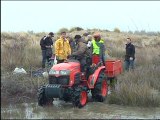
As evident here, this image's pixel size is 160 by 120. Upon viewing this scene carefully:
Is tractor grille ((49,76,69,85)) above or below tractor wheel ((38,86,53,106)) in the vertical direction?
above

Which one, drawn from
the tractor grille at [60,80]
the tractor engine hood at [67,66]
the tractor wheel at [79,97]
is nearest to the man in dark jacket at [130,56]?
the tractor engine hood at [67,66]

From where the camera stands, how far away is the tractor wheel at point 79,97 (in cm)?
1305

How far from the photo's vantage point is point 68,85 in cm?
1329

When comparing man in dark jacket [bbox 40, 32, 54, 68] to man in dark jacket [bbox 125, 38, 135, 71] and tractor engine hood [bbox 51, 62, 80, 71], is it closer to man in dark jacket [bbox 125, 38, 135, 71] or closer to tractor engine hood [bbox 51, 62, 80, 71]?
man in dark jacket [bbox 125, 38, 135, 71]

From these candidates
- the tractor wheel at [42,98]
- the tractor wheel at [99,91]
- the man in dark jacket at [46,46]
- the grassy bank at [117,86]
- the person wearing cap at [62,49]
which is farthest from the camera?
the man in dark jacket at [46,46]

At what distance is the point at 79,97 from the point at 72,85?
462mm

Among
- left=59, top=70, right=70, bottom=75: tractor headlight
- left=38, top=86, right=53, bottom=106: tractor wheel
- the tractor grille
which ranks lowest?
left=38, top=86, right=53, bottom=106: tractor wheel

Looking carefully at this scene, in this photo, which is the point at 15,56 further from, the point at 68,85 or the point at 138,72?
the point at 68,85

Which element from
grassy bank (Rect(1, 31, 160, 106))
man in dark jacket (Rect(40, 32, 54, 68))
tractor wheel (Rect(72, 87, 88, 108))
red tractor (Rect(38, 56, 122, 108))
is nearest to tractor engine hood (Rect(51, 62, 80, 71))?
red tractor (Rect(38, 56, 122, 108))

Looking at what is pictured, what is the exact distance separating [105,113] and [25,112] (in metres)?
2.17

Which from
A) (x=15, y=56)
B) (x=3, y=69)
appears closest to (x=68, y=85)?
(x=3, y=69)

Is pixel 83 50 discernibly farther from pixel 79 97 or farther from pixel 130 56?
pixel 130 56

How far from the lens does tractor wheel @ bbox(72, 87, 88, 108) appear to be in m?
13.0

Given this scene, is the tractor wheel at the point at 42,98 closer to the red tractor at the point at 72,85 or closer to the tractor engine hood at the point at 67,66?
the red tractor at the point at 72,85
